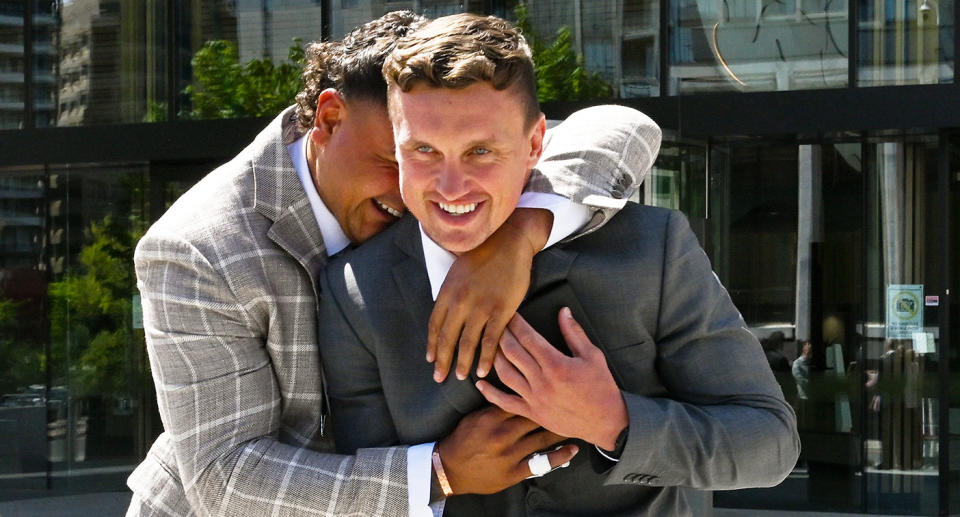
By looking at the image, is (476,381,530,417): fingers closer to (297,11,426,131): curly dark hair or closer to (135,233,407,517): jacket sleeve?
(135,233,407,517): jacket sleeve

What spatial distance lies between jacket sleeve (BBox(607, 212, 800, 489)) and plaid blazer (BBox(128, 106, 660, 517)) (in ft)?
0.72

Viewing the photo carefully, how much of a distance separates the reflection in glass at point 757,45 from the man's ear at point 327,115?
8.72 metres

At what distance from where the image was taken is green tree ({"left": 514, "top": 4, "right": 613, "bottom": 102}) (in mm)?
10836

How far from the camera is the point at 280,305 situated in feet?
7.56

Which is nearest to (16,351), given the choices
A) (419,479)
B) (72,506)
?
(72,506)

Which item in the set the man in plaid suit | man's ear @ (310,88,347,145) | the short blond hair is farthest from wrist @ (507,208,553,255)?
man's ear @ (310,88,347,145)

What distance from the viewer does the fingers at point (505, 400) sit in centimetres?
209

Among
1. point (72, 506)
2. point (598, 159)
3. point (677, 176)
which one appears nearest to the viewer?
point (598, 159)

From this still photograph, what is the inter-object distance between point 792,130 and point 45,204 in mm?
7734

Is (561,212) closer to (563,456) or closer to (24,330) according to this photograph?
(563,456)

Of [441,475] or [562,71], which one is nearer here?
[441,475]

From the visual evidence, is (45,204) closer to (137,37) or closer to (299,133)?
(137,37)

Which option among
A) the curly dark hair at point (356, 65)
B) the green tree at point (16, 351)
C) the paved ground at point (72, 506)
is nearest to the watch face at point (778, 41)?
the paved ground at point (72, 506)

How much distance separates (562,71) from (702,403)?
9079 mm
